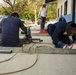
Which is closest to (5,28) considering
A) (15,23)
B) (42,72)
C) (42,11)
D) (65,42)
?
(15,23)

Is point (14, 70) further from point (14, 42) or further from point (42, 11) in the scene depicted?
point (42, 11)

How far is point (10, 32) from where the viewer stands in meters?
9.20

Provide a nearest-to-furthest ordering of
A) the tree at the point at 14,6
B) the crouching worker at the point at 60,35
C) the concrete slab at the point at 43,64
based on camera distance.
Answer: the concrete slab at the point at 43,64 → the crouching worker at the point at 60,35 → the tree at the point at 14,6

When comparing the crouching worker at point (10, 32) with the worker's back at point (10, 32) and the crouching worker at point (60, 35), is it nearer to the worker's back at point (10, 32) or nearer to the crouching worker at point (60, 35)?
the worker's back at point (10, 32)

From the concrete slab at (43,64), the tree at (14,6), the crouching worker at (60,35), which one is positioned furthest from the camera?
the tree at (14,6)

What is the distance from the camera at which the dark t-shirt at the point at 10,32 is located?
909cm

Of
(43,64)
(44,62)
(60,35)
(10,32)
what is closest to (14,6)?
(60,35)

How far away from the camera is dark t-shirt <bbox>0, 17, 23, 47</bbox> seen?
909 centimetres

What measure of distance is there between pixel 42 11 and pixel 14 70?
13.9m

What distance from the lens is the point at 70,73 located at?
501 centimetres

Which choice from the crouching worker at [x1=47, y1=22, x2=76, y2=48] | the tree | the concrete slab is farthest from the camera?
the tree

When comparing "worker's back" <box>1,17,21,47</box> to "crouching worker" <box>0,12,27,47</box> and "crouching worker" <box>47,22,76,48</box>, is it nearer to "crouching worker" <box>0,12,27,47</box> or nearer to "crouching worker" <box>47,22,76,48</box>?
"crouching worker" <box>0,12,27,47</box>

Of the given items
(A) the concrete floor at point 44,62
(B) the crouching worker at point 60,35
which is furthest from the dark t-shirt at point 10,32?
(A) the concrete floor at point 44,62

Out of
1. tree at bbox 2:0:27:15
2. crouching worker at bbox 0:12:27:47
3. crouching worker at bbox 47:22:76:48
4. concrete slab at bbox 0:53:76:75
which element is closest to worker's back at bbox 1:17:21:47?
crouching worker at bbox 0:12:27:47
